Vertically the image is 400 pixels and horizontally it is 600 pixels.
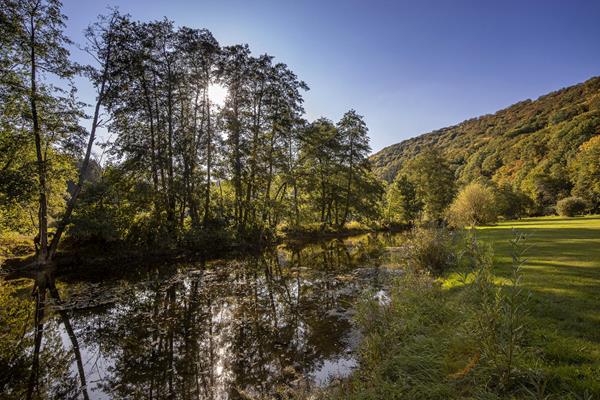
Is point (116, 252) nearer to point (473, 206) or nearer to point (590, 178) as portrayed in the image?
point (473, 206)

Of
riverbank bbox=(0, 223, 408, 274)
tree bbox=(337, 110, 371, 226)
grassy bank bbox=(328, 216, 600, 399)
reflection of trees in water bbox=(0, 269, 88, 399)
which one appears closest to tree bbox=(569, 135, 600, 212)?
tree bbox=(337, 110, 371, 226)

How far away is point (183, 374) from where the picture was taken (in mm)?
5637

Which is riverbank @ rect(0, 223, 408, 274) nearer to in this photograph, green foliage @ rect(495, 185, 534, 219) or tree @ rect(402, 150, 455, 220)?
tree @ rect(402, 150, 455, 220)

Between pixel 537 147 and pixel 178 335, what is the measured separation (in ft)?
294

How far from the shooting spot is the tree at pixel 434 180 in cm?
4503

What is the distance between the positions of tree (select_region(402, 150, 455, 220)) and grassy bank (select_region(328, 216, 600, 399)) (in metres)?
39.9

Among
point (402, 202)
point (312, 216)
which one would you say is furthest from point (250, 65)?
point (402, 202)

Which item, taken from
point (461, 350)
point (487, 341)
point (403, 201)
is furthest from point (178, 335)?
point (403, 201)

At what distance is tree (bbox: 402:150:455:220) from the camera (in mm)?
45031

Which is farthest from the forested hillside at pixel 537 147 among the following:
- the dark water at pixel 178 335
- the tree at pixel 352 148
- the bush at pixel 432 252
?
the dark water at pixel 178 335

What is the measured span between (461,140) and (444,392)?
14255cm

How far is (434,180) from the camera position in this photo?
45125 mm

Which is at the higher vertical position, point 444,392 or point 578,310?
point 578,310

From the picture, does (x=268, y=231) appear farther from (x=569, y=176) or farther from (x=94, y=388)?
(x=569, y=176)
